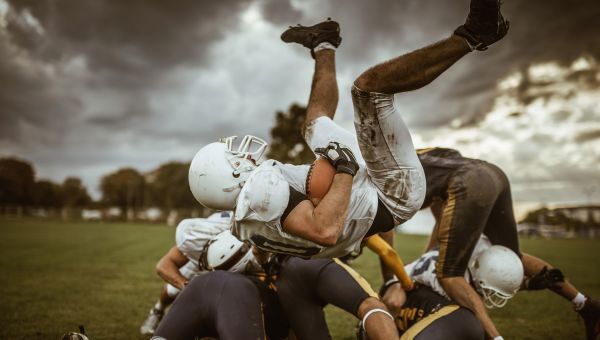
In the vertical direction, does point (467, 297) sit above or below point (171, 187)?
below

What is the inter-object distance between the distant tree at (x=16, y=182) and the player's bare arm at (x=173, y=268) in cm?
7356

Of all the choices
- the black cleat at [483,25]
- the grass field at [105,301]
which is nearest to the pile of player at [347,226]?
the black cleat at [483,25]

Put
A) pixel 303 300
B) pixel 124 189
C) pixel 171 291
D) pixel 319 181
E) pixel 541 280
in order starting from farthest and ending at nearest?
pixel 124 189, pixel 171 291, pixel 541 280, pixel 303 300, pixel 319 181

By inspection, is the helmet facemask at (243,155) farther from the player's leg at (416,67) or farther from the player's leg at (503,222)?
the player's leg at (503,222)

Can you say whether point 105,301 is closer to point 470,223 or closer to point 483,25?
point 470,223

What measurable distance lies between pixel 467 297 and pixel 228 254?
7.27 feet

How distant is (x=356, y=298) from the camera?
3391 millimetres

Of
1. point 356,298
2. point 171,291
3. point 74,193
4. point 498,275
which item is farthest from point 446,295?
point 74,193

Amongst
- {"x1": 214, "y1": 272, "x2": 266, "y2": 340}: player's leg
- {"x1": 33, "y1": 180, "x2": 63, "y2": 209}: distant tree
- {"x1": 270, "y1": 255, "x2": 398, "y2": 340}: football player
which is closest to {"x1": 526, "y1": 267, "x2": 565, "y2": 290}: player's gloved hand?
{"x1": 270, "y1": 255, "x2": 398, "y2": 340}: football player

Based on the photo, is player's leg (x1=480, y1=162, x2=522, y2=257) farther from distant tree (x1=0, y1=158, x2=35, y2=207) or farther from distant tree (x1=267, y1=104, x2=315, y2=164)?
distant tree (x1=0, y1=158, x2=35, y2=207)

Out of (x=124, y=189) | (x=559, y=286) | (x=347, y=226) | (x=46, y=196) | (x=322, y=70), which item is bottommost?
(x=559, y=286)

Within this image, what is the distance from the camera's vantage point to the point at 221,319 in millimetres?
3062

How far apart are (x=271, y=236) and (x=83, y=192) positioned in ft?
327

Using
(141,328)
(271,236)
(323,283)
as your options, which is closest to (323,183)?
(271,236)
